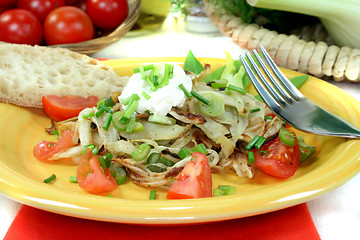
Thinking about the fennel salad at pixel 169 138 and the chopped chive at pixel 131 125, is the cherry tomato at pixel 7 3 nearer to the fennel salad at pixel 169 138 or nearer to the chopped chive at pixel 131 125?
the fennel salad at pixel 169 138

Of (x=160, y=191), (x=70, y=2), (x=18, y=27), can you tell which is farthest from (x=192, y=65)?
(x=70, y=2)

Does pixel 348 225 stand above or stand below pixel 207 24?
above

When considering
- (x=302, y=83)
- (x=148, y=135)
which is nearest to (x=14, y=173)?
(x=148, y=135)

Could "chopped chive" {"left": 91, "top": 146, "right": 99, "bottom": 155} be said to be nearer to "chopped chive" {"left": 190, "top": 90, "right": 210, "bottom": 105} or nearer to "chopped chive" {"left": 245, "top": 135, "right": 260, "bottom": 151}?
"chopped chive" {"left": 190, "top": 90, "right": 210, "bottom": 105}

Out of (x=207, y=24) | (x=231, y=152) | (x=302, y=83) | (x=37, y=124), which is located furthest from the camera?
(x=207, y=24)

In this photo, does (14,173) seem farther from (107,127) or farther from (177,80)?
(177,80)

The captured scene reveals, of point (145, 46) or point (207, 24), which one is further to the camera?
point (207, 24)
